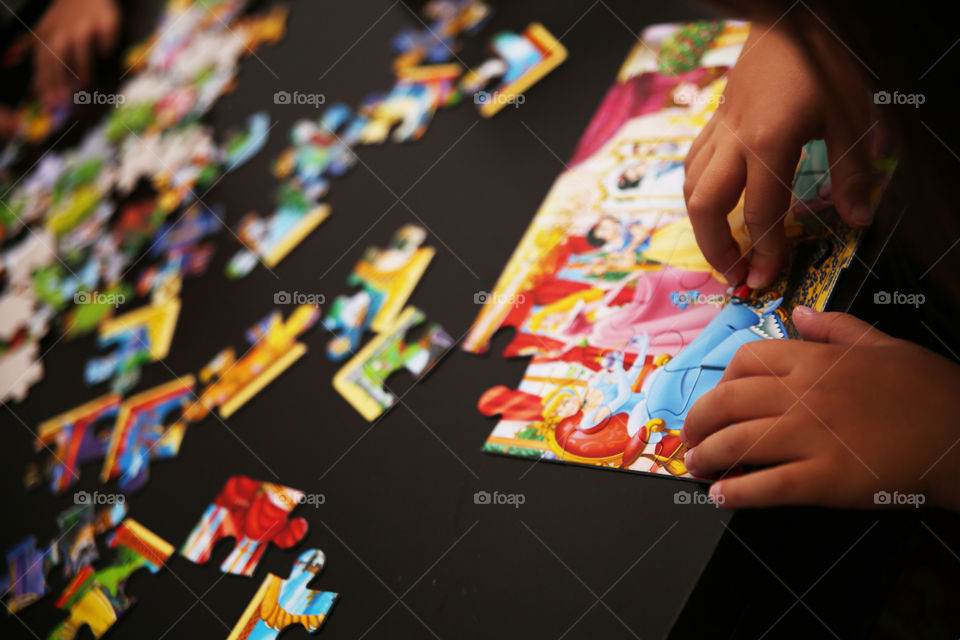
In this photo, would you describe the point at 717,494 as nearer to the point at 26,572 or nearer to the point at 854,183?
the point at 854,183

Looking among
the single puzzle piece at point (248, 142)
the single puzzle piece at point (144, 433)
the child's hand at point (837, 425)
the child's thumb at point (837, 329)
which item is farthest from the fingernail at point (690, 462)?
the single puzzle piece at point (248, 142)

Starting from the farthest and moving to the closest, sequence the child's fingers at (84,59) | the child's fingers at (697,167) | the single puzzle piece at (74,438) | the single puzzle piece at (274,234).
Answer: the child's fingers at (84,59) → the single puzzle piece at (274,234) → the single puzzle piece at (74,438) → the child's fingers at (697,167)

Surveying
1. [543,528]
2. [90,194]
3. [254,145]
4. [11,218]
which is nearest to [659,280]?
[543,528]

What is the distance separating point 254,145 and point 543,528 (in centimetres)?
113

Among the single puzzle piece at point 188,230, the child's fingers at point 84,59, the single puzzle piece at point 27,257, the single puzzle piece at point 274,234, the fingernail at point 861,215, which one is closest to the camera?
the fingernail at point 861,215

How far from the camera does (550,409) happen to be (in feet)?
2.99

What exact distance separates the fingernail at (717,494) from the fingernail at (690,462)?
0.03 metres

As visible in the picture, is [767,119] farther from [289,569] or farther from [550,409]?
[289,569]

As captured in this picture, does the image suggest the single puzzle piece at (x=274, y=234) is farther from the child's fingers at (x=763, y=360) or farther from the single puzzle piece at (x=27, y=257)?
the child's fingers at (x=763, y=360)

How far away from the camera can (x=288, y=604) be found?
92cm

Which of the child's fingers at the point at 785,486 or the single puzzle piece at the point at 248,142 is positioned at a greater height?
the single puzzle piece at the point at 248,142

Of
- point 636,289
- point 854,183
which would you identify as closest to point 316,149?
point 636,289

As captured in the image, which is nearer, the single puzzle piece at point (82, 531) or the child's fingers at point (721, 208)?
the child's fingers at point (721, 208)

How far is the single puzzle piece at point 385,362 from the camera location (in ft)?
3.51
